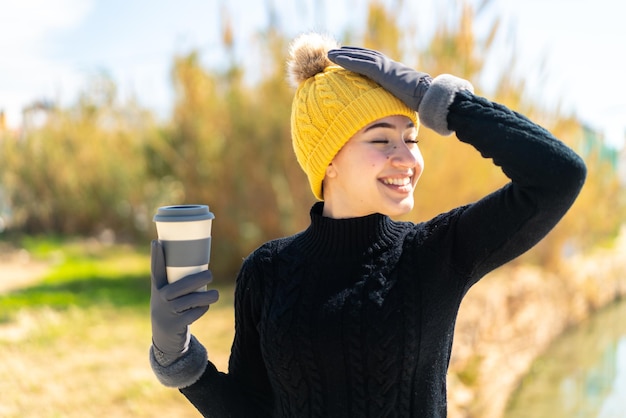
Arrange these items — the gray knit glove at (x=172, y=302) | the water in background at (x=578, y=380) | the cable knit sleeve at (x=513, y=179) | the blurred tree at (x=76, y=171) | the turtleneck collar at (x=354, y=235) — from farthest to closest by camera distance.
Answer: the blurred tree at (x=76, y=171)
the water in background at (x=578, y=380)
the turtleneck collar at (x=354, y=235)
the gray knit glove at (x=172, y=302)
the cable knit sleeve at (x=513, y=179)

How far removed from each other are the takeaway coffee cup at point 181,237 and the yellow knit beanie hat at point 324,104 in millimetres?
326

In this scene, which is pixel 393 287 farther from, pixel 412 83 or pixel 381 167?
pixel 412 83

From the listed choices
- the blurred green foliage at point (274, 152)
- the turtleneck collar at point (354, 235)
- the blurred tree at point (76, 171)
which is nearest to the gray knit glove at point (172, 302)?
the turtleneck collar at point (354, 235)

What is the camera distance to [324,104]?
136 cm

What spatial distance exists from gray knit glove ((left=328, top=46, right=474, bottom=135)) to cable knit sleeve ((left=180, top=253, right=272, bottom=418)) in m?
0.52

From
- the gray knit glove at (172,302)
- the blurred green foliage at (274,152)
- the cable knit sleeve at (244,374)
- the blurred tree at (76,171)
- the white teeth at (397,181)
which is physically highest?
the white teeth at (397,181)

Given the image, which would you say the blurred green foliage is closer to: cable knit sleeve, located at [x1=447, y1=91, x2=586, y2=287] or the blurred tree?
the blurred tree

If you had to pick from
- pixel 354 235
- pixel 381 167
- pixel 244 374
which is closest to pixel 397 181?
pixel 381 167

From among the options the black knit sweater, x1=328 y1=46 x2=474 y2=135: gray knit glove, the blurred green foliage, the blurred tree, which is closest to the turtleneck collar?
the black knit sweater

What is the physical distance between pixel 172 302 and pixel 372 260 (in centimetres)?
43

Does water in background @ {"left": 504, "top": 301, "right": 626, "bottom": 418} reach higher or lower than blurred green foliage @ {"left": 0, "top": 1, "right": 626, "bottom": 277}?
lower

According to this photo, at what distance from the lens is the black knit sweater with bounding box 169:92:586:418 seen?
1.12 metres

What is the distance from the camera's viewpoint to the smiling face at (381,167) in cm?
130

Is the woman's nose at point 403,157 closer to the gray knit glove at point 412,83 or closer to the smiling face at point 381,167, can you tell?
the smiling face at point 381,167
